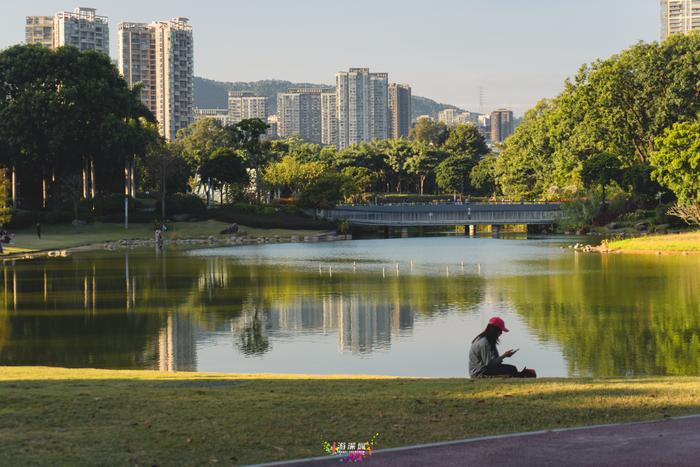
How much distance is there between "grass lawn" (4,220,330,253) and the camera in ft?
270

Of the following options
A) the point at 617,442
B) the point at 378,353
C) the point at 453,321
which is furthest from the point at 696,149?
the point at 617,442

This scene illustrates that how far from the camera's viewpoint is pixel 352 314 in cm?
3606

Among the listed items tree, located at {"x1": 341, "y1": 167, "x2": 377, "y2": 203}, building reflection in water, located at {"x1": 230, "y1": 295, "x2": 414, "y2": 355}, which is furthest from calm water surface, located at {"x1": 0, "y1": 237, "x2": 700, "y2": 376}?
tree, located at {"x1": 341, "y1": 167, "x2": 377, "y2": 203}

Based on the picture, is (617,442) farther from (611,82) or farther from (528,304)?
(611,82)

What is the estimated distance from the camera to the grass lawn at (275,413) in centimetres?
1223

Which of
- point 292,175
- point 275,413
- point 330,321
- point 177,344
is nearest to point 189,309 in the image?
point 330,321

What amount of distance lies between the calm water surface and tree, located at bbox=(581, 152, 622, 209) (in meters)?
41.8

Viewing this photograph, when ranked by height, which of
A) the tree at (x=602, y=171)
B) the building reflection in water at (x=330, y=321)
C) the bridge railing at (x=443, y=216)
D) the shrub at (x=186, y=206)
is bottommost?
the building reflection in water at (x=330, y=321)

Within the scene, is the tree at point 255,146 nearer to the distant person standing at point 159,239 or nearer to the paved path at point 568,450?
the distant person standing at point 159,239

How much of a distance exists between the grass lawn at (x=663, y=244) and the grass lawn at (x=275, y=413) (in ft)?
169

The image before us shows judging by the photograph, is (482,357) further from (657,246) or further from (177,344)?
(657,246)

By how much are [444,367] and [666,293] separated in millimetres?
17838

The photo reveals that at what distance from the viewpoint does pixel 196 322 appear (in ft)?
111

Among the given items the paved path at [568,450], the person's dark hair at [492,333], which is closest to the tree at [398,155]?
the person's dark hair at [492,333]
